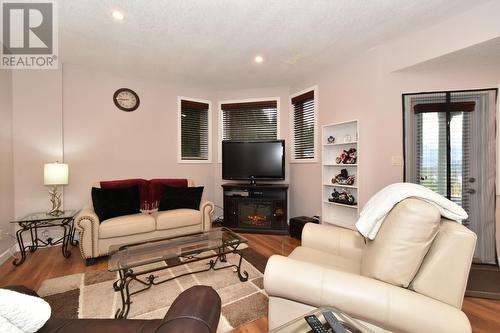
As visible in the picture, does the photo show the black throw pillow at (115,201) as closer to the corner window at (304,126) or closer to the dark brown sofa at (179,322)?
the dark brown sofa at (179,322)

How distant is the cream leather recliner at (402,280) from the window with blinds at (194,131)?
132 inches

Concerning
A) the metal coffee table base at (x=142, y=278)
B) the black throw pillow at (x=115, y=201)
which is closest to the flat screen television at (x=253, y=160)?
the black throw pillow at (x=115, y=201)

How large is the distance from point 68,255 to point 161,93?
9.01ft

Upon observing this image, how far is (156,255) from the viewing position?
6.50ft

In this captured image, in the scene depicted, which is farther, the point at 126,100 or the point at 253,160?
the point at 253,160

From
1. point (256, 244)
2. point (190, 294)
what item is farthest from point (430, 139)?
point (190, 294)

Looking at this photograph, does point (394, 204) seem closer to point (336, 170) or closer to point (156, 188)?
point (336, 170)

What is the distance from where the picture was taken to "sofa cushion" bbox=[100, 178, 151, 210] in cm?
331

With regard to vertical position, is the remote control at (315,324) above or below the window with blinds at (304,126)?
below

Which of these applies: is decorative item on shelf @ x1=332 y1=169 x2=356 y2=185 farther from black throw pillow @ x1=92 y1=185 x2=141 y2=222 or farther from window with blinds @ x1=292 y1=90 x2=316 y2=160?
black throw pillow @ x1=92 y1=185 x2=141 y2=222

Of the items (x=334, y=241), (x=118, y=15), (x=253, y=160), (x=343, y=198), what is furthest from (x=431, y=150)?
(x=118, y=15)

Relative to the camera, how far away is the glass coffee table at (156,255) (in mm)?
1778

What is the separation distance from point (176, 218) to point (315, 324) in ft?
8.17

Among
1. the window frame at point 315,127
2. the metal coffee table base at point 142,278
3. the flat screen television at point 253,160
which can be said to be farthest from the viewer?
the flat screen television at point 253,160
